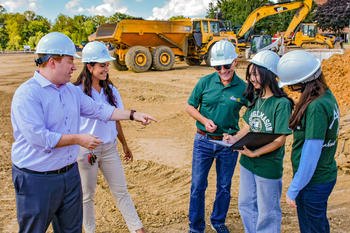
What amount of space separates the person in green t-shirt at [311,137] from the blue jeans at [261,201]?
298 mm

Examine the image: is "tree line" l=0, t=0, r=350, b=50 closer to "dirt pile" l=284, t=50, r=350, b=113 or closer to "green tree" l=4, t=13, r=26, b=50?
"green tree" l=4, t=13, r=26, b=50

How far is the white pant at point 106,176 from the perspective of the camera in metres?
3.29

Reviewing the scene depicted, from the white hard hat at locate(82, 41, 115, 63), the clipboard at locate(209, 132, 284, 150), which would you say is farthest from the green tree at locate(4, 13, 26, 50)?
the clipboard at locate(209, 132, 284, 150)

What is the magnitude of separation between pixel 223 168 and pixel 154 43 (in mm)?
15394

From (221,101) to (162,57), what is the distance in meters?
14.6

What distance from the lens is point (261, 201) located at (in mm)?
2898

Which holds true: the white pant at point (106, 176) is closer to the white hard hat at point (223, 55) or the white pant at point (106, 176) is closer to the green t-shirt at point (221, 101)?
the green t-shirt at point (221, 101)

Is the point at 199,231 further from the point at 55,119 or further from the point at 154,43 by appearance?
the point at 154,43

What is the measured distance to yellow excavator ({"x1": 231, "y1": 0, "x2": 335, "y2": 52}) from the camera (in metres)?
20.8

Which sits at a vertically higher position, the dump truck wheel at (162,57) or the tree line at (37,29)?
the tree line at (37,29)

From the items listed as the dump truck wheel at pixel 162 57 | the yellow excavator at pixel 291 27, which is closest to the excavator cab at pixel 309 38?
the yellow excavator at pixel 291 27

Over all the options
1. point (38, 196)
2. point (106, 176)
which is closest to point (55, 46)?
point (38, 196)

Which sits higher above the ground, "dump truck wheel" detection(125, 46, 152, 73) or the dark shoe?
"dump truck wheel" detection(125, 46, 152, 73)

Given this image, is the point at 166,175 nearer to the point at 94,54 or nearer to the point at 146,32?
the point at 94,54
